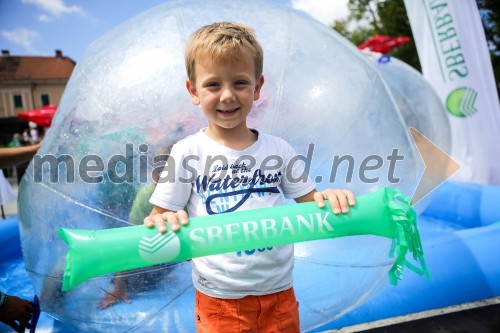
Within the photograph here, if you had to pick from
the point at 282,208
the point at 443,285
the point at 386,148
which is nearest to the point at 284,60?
the point at 386,148

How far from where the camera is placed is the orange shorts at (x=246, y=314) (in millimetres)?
1433

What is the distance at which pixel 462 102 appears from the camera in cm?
584

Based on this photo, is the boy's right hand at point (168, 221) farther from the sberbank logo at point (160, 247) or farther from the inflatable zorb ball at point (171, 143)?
the inflatable zorb ball at point (171, 143)

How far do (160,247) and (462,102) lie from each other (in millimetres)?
5718

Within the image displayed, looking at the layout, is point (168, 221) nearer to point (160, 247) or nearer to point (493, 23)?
point (160, 247)

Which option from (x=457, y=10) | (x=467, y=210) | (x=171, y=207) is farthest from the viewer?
(x=457, y=10)

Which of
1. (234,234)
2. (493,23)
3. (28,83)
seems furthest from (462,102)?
(28,83)

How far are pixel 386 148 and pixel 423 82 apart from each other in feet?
11.1

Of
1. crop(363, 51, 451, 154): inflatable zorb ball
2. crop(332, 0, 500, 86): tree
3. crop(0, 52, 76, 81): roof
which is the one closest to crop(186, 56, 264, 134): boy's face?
crop(363, 51, 451, 154): inflatable zorb ball

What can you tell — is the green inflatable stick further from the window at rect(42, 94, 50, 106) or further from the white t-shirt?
the window at rect(42, 94, 50, 106)

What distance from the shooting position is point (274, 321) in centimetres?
148

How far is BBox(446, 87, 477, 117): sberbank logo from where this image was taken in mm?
5777

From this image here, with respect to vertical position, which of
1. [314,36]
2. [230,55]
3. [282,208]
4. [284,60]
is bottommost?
[282,208]

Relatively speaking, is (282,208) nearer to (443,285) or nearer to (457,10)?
(443,285)
